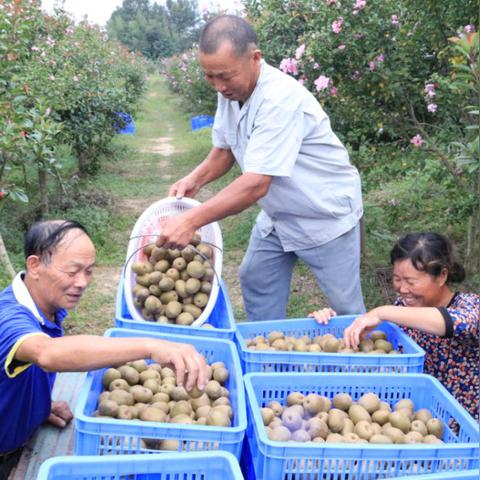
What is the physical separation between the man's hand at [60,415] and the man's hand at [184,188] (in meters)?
1.27

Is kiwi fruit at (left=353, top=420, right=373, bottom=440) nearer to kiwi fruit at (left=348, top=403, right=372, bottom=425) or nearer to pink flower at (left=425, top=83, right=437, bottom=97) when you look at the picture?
kiwi fruit at (left=348, top=403, right=372, bottom=425)

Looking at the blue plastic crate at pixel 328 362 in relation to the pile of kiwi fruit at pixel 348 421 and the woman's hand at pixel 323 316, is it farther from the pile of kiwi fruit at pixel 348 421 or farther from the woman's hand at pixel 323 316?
the woman's hand at pixel 323 316

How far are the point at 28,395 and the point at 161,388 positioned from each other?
62 centimetres

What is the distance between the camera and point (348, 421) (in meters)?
2.20

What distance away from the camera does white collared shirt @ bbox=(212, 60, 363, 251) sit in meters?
2.80

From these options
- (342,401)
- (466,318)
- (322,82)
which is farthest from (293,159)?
(322,82)

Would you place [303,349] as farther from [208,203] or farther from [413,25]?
[413,25]

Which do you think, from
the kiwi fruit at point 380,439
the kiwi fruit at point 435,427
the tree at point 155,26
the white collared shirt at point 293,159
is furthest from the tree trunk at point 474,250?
the tree at point 155,26

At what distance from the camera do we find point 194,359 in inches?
80.8

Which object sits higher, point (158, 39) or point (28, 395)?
point (158, 39)

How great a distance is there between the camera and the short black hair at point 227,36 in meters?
2.63

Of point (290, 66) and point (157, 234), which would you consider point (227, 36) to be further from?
point (290, 66)

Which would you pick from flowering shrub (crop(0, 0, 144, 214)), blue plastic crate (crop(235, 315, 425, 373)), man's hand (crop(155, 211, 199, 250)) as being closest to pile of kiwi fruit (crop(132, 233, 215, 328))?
man's hand (crop(155, 211, 199, 250))

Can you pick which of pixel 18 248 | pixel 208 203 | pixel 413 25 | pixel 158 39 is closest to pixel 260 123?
pixel 208 203
